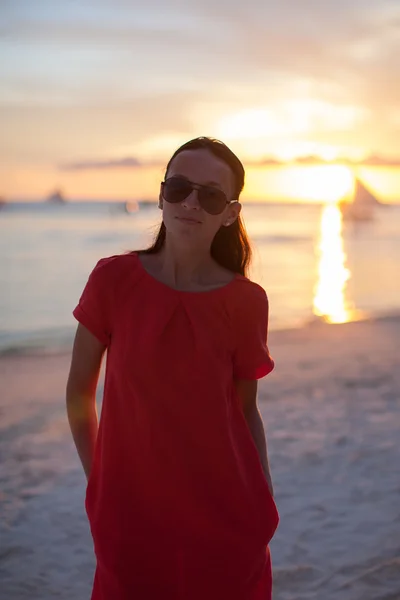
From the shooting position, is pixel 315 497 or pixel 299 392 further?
pixel 299 392

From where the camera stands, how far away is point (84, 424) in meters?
2.20

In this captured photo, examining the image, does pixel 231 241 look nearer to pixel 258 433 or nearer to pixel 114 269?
pixel 114 269

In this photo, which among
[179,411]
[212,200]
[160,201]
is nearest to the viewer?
[179,411]

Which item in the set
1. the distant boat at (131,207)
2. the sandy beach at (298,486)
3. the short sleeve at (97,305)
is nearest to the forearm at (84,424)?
the short sleeve at (97,305)

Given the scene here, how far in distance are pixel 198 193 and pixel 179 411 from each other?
0.65m

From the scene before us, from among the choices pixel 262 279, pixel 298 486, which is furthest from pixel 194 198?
pixel 262 279

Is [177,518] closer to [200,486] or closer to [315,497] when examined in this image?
[200,486]

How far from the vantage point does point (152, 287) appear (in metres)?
2.02

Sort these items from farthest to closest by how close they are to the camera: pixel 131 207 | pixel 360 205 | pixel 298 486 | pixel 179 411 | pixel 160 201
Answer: pixel 131 207 → pixel 360 205 → pixel 298 486 → pixel 160 201 → pixel 179 411

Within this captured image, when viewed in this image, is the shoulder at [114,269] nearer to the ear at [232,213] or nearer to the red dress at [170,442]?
the red dress at [170,442]

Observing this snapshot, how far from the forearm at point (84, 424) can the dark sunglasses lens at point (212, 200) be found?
71 cm

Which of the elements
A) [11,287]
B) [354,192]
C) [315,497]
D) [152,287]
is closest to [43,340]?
[11,287]

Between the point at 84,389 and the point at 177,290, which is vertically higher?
the point at 177,290

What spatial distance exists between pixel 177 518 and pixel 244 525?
212 millimetres
